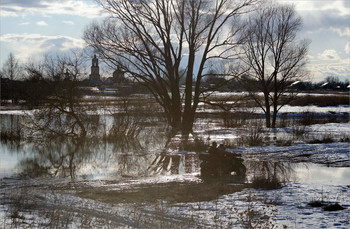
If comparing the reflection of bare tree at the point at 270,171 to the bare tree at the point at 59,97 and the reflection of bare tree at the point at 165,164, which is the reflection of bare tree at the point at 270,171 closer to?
the reflection of bare tree at the point at 165,164

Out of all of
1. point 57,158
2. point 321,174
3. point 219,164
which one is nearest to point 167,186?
point 219,164

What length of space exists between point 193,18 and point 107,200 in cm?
2146

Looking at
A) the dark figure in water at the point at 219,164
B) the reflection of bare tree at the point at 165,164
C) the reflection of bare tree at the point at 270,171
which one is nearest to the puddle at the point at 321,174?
the reflection of bare tree at the point at 270,171

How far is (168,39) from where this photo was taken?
3397cm

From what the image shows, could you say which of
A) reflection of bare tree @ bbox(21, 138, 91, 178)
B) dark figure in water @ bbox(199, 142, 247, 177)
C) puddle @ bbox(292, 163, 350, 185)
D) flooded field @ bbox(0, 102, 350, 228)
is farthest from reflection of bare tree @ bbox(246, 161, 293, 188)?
reflection of bare tree @ bbox(21, 138, 91, 178)

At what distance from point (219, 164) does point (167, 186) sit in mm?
3117

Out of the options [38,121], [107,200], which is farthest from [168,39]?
[107,200]

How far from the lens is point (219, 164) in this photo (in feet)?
60.4

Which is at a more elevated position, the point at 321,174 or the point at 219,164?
the point at 219,164

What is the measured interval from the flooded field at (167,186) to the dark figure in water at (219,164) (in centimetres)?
34

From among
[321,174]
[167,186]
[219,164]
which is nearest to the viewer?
[167,186]

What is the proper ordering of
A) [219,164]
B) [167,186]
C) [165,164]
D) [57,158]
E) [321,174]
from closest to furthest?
A: [167,186]
[219,164]
[321,174]
[165,164]
[57,158]

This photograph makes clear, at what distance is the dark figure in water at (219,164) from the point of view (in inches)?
722

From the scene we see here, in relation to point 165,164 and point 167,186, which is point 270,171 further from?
point 165,164
